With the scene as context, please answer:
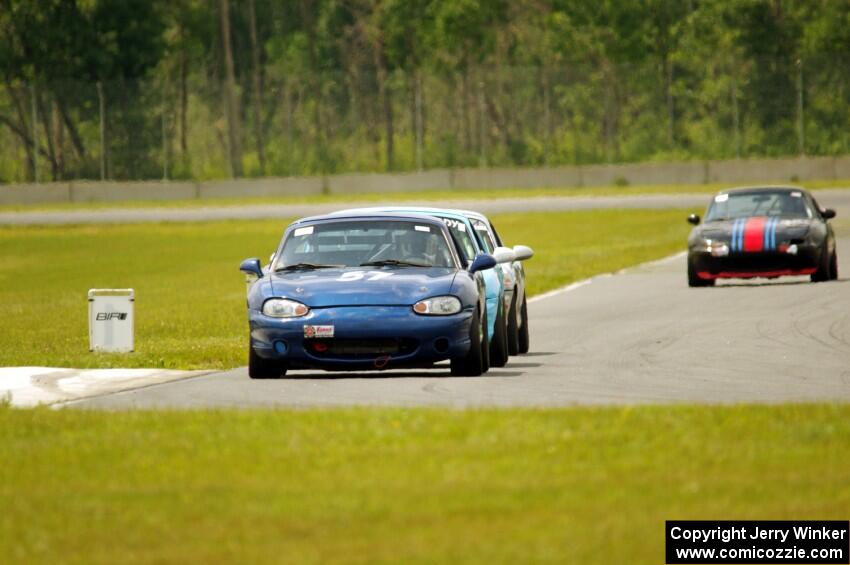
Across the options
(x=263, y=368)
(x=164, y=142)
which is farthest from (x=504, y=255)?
(x=164, y=142)

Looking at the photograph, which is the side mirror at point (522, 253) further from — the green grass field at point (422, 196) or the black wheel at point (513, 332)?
the green grass field at point (422, 196)

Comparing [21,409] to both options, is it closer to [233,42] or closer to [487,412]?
[487,412]

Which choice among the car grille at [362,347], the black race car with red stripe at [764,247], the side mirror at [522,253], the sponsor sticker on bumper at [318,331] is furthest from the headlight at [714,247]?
the sponsor sticker on bumper at [318,331]

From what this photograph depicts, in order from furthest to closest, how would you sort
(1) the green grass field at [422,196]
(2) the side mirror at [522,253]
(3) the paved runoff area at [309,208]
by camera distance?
(1) the green grass field at [422,196], (3) the paved runoff area at [309,208], (2) the side mirror at [522,253]

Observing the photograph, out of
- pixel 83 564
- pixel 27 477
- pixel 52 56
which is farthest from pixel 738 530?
pixel 52 56

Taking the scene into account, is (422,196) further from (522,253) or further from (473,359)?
(473,359)

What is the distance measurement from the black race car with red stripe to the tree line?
1530 inches

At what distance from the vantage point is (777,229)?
27156mm

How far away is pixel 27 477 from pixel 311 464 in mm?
1413

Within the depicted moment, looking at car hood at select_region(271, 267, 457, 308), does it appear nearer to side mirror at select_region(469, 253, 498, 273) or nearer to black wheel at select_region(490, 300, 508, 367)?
side mirror at select_region(469, 253, 498, 273)

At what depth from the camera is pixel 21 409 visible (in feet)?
43.5

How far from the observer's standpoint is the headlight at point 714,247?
2719 cm

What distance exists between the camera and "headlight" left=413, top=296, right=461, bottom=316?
606 inches

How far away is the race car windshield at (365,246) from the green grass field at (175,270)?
6.71 ft
